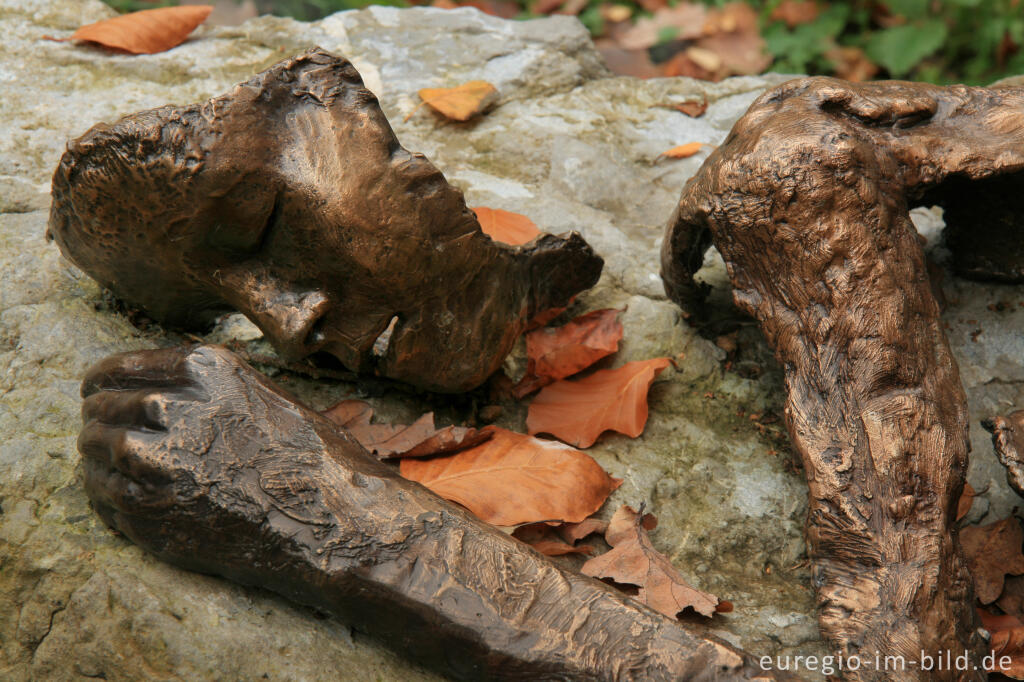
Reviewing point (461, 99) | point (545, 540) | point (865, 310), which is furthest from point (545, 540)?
point (461, 99)

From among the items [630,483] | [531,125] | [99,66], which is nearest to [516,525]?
[630,483]

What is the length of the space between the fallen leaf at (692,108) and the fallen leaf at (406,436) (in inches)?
81.4

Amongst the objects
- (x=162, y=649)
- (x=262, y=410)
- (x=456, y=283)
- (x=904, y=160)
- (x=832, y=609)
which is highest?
(x=904, y=160)

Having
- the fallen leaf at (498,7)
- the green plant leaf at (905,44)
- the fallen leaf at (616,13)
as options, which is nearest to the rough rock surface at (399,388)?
the green plant leaf at (905,44)

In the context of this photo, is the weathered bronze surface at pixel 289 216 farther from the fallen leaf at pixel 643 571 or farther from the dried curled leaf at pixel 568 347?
the fallen leaf at pixel 643 571

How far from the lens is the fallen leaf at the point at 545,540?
249 cm

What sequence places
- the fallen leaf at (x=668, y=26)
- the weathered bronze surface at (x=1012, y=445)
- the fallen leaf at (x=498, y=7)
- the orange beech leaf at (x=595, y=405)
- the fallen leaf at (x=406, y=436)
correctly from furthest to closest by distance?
the fallen leaf at (x=498, y=7), the fallen leaf at (x=668, y=26), the orange beech leaf at (x=595, y=405), the fallen leaf at (x=406, y=436), the weathered bronze surface at (x=1012, y=445)

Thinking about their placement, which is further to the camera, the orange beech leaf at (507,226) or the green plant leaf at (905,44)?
the green plant leaf at (905,44)

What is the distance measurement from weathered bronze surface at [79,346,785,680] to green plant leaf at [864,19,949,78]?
3.86 meters

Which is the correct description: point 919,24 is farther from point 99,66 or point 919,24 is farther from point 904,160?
point 99,66

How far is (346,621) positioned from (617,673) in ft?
1.99

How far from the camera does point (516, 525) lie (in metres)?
2.48

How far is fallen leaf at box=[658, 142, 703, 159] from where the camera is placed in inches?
155

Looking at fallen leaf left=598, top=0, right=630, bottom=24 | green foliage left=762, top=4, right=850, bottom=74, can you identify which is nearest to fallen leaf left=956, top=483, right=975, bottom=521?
green foliage left=762, top=4, right=850, bottom=74
